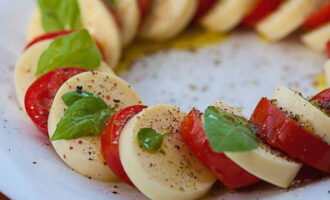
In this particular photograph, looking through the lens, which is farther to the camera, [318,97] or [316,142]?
[318,97]

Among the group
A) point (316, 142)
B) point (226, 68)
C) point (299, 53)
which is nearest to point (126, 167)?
point (316, 142)

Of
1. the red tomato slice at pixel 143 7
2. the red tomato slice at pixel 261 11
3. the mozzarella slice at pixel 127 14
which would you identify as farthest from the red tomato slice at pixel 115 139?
the red tomato slice at pixel 261 11

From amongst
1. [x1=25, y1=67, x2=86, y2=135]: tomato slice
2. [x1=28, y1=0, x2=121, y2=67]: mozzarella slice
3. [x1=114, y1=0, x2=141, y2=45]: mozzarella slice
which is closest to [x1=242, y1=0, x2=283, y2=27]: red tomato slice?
[x1=114, y1=0, x2=141, y2=45]: mozzarella slice

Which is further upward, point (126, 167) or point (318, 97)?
point (318, 97)

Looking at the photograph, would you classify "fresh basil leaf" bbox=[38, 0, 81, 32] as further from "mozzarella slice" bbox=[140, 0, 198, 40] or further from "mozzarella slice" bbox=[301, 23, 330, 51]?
"mozzarella slice" bbox=[301, 23, 330, 51]

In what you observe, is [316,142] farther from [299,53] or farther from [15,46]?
[15,46]

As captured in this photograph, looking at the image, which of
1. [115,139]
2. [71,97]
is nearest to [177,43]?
[71,97]

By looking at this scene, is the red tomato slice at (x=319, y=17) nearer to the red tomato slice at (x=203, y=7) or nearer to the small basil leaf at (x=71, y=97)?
the red tomato slice at (x=203, y=7)
